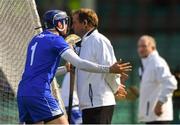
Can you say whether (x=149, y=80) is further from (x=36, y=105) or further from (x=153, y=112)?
(x=36, y=105)

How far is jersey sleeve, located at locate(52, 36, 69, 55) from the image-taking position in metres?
9.05

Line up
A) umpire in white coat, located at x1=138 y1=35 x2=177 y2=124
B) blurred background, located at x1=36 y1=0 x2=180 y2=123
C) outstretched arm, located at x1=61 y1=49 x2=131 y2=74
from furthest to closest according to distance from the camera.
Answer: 1. blurred background, located at x1=36 y1=0 x2=180 y2=123
2. umpire in white coat, located at x1=138 y1=35 x2=177 y2=124
3. outstretched arm, located at x1=61 y1=49 x2=131 y2=74

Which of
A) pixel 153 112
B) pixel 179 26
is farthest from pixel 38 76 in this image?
pixel 179 26

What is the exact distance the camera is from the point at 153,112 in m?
12.8

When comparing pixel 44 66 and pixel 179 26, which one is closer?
pixel 44 66

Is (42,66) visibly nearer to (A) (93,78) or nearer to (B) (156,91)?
(A) (93,78)

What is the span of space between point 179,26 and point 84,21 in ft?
101

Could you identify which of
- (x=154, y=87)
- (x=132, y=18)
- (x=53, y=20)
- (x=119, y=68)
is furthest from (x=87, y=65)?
(x=132, y=18)

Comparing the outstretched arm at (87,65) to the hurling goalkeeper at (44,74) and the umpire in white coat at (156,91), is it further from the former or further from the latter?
the umpire in white coat at (156,91)

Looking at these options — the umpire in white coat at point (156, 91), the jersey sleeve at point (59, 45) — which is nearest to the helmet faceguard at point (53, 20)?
the jersey sleeve at point (59, 45)

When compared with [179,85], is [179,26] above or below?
below

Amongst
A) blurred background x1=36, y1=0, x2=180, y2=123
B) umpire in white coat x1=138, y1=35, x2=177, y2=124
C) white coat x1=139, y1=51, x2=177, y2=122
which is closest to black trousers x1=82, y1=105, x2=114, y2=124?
umpire in white coat x1=138, y1=35, x2=177, y2=124

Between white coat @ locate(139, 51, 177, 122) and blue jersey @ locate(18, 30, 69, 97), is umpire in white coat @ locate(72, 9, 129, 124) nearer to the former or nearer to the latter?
blue jersey @ locate(18, 30, 69, 97)

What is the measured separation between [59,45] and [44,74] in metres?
0.31
